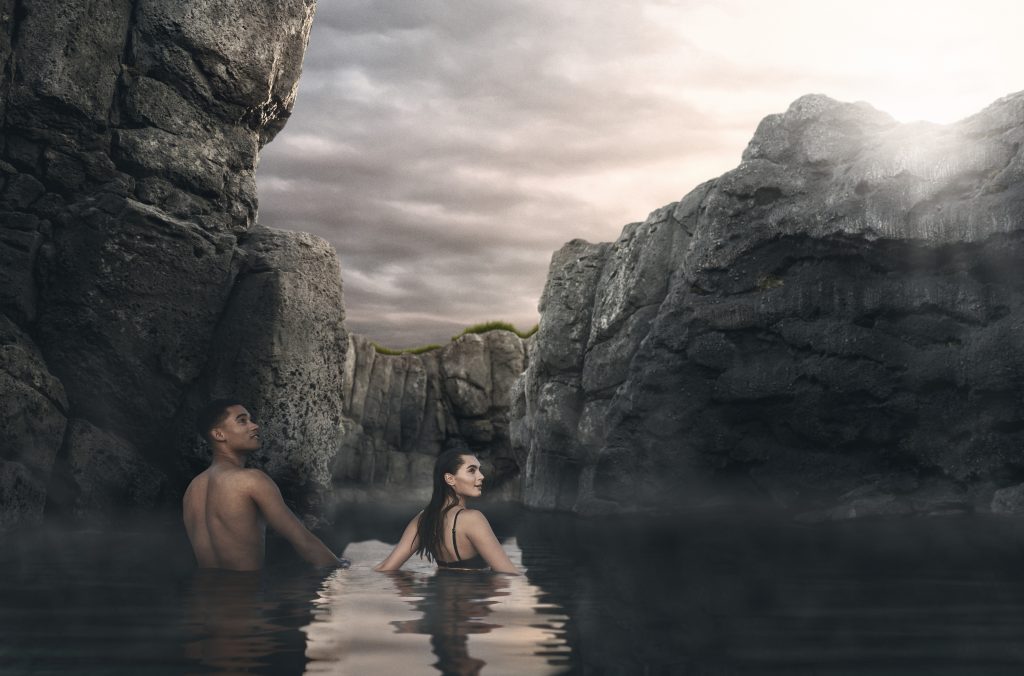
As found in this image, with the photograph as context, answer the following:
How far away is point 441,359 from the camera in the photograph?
35594mm

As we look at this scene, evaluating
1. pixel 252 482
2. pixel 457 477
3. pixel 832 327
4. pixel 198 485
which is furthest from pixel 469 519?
pixel 832 327

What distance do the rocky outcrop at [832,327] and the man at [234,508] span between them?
998 centimetres

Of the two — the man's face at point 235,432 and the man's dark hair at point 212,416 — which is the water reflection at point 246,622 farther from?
the man's dark hair at point 212,416

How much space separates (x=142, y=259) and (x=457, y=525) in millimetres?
6823

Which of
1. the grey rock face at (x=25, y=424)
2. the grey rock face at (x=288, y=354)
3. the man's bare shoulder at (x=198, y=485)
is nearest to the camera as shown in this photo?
the man's bare shoulder at (x=198, y=485)

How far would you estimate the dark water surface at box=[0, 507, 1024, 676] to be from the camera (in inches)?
148

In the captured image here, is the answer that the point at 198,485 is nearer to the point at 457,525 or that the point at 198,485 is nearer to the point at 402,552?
the point at 402,552

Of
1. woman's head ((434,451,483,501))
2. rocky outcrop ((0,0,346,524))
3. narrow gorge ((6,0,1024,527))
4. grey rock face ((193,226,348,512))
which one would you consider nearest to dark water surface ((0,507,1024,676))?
woman's head ((434,451,483,501))

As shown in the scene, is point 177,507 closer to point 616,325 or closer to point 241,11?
point 241,11

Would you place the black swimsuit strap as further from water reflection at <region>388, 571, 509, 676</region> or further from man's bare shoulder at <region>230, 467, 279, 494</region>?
man's bare shoulder at <region>230, 467, 279, 494</region>

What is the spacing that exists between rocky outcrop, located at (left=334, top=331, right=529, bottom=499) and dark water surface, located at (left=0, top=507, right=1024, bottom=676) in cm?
2492

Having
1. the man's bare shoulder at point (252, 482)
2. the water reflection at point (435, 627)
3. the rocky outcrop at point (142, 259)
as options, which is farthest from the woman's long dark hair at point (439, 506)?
the rocky outcrop at point (142, 259)

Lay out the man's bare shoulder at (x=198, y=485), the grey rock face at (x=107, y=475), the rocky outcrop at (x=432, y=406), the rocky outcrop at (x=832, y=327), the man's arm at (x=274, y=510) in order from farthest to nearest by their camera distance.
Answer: the rocky outcrop at (x=432, y=406) → the rocky outcrop at (x=832, y=327) → the grey rock face at (x=107, y=475) → the man's bare shoulder at (x=198, y=485) → the man's arm at (x=274, y=510)

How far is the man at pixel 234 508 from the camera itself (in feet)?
22.0
